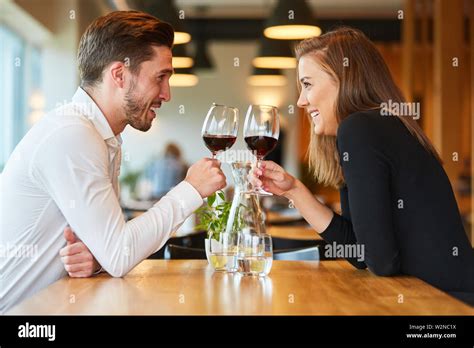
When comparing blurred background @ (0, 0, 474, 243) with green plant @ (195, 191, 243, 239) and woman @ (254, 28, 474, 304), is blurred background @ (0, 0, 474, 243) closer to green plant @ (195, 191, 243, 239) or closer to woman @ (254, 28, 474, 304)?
woman @ (254, 28, 474, 304)

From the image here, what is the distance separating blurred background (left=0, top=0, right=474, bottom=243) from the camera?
22.6 feet

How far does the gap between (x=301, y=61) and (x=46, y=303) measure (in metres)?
1.31

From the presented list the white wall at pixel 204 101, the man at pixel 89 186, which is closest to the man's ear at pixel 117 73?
the man at pixel 89 186

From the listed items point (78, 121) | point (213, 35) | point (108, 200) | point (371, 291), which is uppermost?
point (213, 35)

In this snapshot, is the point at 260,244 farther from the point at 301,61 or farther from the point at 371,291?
the point at 301,61

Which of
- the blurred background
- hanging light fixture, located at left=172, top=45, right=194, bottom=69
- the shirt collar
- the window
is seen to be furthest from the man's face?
the window

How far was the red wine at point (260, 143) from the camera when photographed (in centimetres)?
214

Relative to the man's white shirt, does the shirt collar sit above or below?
above

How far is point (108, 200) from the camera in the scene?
2047 millimetres

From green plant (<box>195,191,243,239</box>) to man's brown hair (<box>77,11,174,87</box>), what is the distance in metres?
0.53

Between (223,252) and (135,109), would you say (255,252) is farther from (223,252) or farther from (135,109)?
(135,109)

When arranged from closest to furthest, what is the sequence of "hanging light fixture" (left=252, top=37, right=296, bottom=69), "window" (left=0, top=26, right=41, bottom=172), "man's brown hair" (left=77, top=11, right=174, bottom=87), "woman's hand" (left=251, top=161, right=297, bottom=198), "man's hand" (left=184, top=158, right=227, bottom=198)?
"man's hand" (left=184, top=158, right=227, bottom=198) < "woman's hand" (left=251, top=161, right=297, bottom=198) < "man's brown hair" (left=77, top=11, right=174, bottom=87) < "hanging light fixture" (left=252, top=37, right=296, bottom=69) < "window" (left=0, top=26, right=41, bottom=172)

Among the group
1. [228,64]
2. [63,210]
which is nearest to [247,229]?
[63,210]

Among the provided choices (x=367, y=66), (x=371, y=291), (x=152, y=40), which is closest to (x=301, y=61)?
(x=367, y=66)
